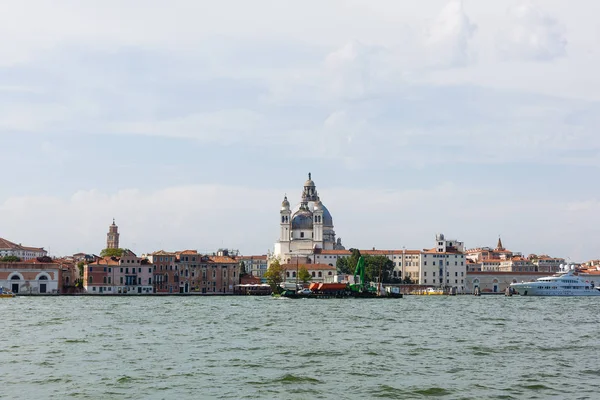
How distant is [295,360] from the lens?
27.6 meters

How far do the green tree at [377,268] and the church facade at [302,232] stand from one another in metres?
13.7

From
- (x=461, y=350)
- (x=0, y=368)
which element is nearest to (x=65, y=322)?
(x=0, y=368)

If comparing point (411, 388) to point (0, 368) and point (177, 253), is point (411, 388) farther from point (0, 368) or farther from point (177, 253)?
point (177, 253)

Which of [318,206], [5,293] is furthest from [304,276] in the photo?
[5,293]

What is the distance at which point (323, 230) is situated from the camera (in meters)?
150

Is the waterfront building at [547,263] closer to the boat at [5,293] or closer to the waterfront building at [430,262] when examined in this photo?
the waterfront building at [430,262]

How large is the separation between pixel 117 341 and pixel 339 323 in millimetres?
15554

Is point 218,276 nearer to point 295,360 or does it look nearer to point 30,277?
point 30,277

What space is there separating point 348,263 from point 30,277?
50617mm

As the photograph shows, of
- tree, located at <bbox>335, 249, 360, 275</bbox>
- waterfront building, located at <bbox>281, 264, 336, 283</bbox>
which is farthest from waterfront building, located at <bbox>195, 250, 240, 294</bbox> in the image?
tree, located at <bbox>335, 249, 360, 275</bbox>

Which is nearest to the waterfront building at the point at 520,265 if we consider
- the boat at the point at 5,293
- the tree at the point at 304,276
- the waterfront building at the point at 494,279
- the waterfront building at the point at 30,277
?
the waterfront building at the point at 494,279

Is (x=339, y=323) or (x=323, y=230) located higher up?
(x=323, y=230)

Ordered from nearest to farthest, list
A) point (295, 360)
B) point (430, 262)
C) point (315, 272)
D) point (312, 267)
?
point (295, 360), point (315, 272), point (312, 267), point (430, 262)

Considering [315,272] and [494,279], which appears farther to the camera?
[494,279]
